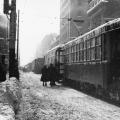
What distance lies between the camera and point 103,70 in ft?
40.6

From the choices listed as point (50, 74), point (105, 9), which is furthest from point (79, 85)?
point (105, 9)

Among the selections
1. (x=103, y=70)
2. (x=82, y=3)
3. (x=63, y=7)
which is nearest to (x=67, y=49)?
(x=103, y=70)

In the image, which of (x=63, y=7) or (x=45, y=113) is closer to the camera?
(x=45, y=113)

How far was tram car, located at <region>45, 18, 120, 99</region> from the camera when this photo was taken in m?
11.8

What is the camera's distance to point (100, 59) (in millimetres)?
12938

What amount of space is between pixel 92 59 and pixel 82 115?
557 centimetres

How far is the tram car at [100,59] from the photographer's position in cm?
1180

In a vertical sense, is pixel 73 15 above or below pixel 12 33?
above

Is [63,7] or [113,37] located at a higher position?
[63,7]

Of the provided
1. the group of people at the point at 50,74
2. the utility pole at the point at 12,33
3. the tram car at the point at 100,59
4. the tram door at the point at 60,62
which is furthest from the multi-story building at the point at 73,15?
the tram car at the point at 100,59

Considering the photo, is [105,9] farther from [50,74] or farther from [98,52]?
[98,52]

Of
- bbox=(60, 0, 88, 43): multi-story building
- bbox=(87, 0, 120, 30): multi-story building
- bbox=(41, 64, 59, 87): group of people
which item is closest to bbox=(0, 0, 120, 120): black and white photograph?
bbox=(41, 64, 59, 87): group of people

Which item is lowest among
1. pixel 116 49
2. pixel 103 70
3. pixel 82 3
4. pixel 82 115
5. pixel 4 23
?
pixel 82 115

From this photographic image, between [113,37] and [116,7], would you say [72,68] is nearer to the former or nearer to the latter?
[113,37]
